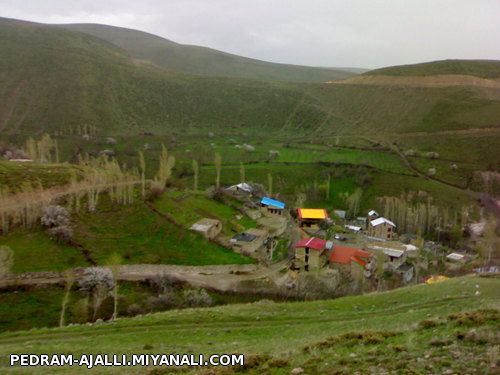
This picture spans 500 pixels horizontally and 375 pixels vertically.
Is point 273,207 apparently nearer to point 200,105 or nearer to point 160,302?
point 160,302

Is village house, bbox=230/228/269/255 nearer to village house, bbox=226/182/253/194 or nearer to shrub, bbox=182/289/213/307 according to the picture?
shrub, bbox=182/289/213/307

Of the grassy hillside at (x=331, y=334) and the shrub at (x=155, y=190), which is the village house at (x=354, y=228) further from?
the grassy hillside at (x=331, y=334)

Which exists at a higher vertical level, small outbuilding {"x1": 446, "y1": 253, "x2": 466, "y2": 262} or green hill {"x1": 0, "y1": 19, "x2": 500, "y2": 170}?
green hill {"x1": 0, "y1": 19, "x2": 500, "y2": 170}

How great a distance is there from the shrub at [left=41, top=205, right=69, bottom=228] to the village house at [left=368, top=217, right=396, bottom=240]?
1643 inches

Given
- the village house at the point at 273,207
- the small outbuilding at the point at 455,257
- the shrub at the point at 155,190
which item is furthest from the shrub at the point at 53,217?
the small outbuilding at the point at 455,257

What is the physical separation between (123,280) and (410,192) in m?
55.0

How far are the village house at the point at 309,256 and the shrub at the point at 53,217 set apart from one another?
24041 mm

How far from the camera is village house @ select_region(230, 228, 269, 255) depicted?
48138mm

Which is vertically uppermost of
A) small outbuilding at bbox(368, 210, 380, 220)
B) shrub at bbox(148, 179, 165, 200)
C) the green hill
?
the green hill

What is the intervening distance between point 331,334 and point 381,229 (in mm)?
50589

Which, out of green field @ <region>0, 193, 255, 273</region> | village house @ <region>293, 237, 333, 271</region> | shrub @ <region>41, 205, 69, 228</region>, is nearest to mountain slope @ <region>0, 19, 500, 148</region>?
green field @ <region>0, 193, 255, 273</region>

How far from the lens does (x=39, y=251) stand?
3938 cm

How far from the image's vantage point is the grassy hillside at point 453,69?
461 ft

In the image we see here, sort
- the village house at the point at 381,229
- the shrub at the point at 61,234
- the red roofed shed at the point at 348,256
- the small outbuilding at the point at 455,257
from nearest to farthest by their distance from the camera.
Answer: the shrub at the point at 61,234
the red roofed shed at the point at 348,256
the small outbuilding at the point at 455,257
the village house at the point at 381,229
